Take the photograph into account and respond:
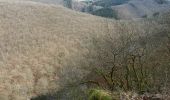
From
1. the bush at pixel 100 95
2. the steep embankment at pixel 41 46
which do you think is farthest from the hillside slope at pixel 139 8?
the bush at pixel 100 95

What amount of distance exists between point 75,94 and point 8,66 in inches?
732

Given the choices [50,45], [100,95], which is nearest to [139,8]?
[50,45]

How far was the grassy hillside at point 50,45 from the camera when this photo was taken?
3716cm

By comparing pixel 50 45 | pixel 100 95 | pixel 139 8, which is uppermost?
pixel 100 95

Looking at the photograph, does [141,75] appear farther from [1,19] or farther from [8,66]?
[1,19]

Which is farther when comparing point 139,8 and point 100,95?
point 139,8

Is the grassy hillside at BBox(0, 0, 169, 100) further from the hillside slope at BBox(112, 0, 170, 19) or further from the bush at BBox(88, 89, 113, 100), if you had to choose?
the hillside slope at BBox(112, 0, 170, 19)

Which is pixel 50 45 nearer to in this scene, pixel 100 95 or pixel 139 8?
pixel 100 95

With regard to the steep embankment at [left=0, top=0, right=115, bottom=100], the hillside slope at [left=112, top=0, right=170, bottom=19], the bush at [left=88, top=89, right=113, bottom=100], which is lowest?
the hillside slope at [left=112, top=0, right=170, bottom=19]

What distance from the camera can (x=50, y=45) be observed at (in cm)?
5319

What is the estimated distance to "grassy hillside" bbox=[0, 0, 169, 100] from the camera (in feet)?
122

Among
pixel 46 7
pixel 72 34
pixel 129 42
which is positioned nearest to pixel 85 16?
pixel 46 7

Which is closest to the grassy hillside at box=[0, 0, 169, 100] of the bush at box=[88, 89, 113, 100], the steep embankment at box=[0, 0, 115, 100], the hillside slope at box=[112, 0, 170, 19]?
the steep embankment at box=[0, 0, 115, 100]

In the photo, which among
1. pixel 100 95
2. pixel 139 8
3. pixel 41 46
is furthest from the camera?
pixel 139 8
